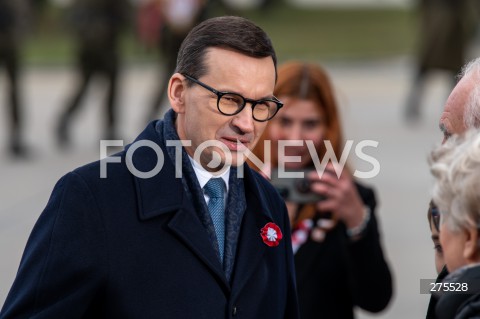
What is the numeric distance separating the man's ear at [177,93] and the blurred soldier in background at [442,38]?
10843mm

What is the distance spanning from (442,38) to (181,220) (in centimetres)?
1112

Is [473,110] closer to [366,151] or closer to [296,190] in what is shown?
[296,190]

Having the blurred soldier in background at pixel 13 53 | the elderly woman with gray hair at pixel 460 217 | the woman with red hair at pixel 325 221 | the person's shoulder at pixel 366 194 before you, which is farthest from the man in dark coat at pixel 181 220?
the blurred soldier in background at pixel 13 53

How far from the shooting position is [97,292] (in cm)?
256

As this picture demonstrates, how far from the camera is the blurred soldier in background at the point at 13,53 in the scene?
1044cm

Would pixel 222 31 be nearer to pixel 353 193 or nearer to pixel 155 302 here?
pixel 155 302

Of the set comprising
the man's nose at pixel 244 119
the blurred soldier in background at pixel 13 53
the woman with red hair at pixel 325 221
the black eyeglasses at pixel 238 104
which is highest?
the blurred soldier in background at pixel 13 53

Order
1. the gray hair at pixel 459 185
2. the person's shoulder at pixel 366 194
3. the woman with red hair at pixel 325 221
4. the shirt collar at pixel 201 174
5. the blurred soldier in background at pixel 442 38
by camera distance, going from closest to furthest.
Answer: the gray hair at pixel 459 185
the shirt collar at pixel 201 174
the woman with red hair at pixel 325 221
the person's shoulder at pixel 366 194
the blurred soldier in background at pixel 442 38

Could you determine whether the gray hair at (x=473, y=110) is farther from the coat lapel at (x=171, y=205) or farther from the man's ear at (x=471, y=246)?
the coat lapel at (x=171, y=205)

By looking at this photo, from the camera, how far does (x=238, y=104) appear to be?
8.72ft

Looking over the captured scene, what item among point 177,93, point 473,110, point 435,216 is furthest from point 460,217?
point 177,93

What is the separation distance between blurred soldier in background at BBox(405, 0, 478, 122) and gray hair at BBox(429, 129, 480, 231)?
1121 centimetres

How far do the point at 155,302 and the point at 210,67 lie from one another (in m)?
0.58

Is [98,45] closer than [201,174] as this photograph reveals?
No
